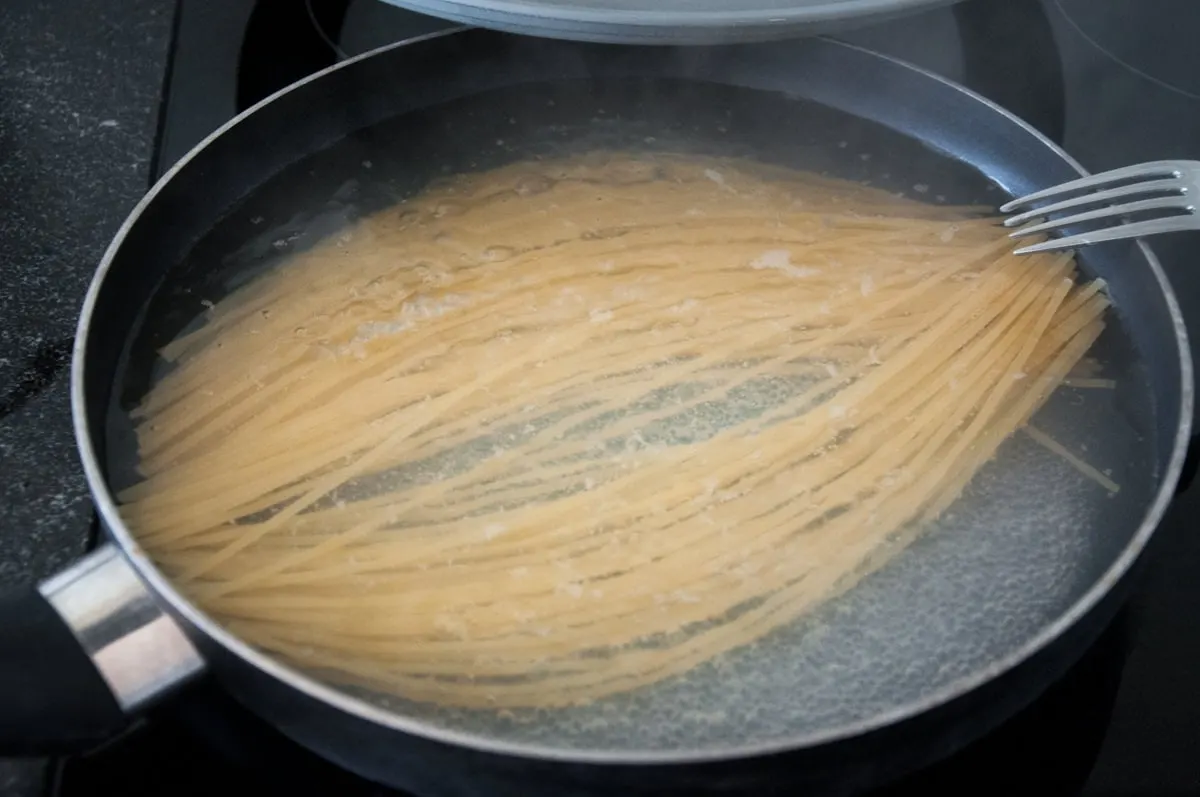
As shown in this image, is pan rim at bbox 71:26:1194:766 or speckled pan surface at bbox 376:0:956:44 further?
speckled pan surface at bbox 376:0:956:44

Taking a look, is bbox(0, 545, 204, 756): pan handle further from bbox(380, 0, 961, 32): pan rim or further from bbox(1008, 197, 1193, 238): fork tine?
bbox(1008, 197, 1193, 238): fork tine

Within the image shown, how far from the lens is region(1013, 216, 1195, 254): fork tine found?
686mm

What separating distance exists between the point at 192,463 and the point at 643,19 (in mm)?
389

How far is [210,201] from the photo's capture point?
81 cm

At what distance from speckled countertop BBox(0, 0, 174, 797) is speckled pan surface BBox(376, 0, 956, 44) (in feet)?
1.11

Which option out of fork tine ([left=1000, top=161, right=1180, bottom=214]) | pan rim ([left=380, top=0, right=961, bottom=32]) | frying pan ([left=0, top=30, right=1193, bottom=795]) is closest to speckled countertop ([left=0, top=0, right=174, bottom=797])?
frying pan ([left=0, top=30, right=1193, bottom=795])

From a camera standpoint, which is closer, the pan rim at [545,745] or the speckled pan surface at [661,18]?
the pan rim at [545,745]

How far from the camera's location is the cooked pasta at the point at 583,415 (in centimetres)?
62

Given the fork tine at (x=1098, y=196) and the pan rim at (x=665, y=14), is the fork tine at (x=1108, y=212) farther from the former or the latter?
the pan rim at (x=665, y=14)

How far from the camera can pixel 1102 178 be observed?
737 mm

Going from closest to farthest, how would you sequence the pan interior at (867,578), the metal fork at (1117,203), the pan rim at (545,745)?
the pan rim at (545,745), the pan interior at (867,578), the metal fork at (1117,203)

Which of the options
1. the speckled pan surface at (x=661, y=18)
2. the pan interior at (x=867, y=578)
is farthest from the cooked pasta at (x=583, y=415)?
the speckled pan surface at (x=661, y=18)

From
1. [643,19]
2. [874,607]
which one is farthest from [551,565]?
[643,19]

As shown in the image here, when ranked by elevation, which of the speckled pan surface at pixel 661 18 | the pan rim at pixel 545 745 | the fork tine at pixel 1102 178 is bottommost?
the pan rim at pixel 545 745
